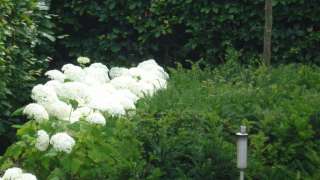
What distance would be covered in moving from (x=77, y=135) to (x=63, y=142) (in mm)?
196

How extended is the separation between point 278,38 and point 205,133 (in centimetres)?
351

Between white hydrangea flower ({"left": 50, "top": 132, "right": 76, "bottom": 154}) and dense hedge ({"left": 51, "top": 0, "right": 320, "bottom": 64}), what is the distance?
3123mm

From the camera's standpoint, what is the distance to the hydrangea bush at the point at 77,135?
422cm

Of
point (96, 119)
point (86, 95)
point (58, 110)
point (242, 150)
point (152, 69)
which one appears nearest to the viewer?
point (242, 150)

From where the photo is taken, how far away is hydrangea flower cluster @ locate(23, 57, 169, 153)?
4.61m

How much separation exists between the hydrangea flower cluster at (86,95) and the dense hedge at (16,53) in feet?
1.31

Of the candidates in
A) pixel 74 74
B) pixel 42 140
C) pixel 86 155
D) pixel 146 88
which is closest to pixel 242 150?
pixel 86 155

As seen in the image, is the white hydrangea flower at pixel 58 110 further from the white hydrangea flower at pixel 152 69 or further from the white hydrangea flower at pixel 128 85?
the white hydrangea flower at pixel 152 69

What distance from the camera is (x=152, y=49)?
8.34 metres

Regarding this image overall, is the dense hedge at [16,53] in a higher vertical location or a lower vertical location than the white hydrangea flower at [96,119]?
higher

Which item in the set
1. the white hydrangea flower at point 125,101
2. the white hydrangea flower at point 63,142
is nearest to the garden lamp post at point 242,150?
the white hydrangea flower at point 63,142

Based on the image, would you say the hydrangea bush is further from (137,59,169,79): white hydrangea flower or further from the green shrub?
(137,59,169,79): white hydrangea flower

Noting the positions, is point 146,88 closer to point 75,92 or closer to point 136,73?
point 136,73

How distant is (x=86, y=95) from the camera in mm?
5270
